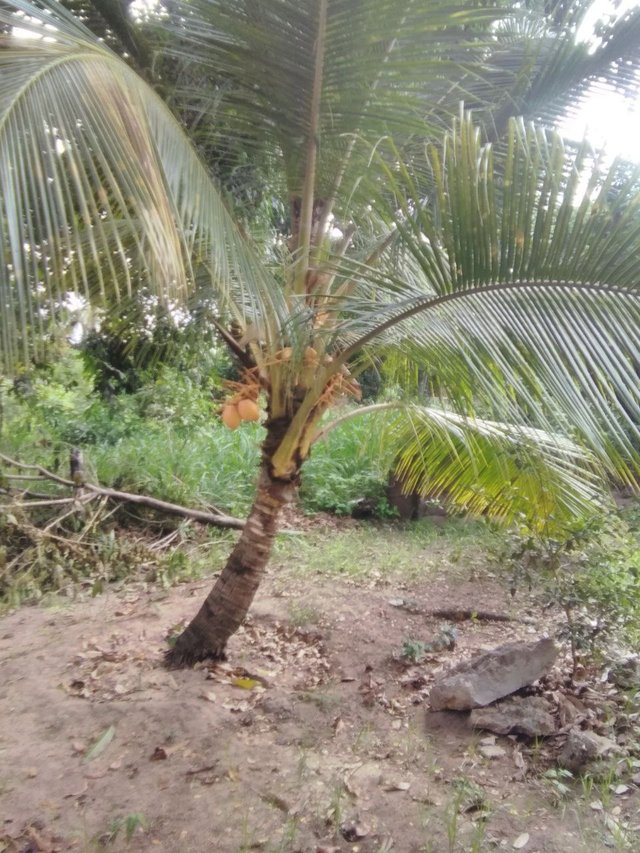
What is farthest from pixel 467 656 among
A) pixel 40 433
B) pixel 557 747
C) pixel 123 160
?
pixel 40 433

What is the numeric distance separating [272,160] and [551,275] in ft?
5.04

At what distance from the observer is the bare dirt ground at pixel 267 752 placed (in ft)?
6.59

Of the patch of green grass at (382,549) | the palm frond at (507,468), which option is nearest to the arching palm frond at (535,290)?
the palm frond at (507,468)

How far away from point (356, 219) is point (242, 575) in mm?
1728

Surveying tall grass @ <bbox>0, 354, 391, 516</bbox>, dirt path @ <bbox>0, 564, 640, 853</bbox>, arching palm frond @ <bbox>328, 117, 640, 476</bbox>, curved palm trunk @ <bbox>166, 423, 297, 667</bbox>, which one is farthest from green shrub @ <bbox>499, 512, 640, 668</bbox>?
tall grass @ <bbox>0, 354, 391, 516</bbox>

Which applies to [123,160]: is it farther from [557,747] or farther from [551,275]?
[557,747]

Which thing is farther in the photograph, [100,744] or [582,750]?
[100,744]

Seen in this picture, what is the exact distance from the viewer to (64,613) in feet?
13.1

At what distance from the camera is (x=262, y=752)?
2.52 m

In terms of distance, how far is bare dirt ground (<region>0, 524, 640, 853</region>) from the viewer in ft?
6.59

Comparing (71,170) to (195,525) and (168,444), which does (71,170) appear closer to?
(195,525)

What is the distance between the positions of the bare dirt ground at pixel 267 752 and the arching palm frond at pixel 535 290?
1.22 meters

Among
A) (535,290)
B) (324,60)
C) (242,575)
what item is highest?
(324,60)

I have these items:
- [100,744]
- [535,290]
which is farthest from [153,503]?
[535,290]
